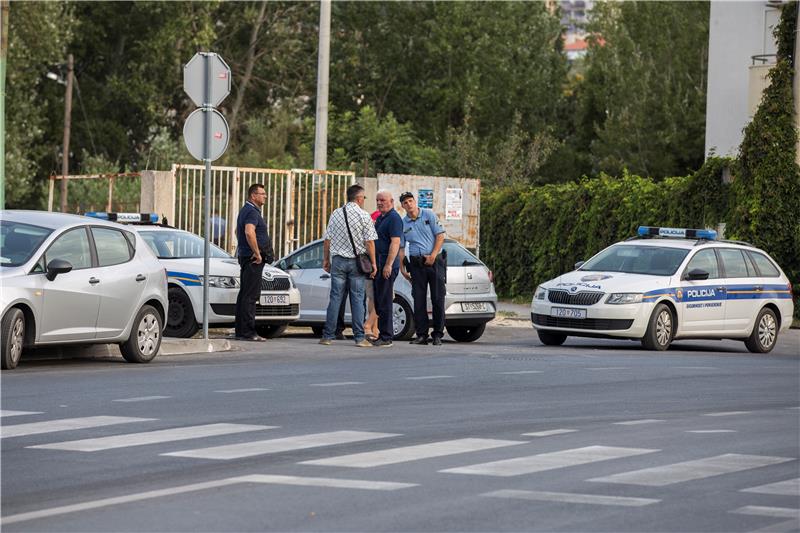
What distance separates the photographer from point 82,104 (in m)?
60.6

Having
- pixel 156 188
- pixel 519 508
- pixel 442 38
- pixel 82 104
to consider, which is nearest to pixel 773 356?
pixel 156 188

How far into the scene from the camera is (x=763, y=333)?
21656 mm

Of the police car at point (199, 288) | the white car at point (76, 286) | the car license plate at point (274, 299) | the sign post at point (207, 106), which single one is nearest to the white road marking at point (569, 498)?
the white car at point (76, 286)

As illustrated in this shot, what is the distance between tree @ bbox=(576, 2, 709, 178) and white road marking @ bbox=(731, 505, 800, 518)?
5641 centimetres

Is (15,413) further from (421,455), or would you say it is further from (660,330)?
(660,330)

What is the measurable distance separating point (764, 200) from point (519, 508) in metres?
22.1

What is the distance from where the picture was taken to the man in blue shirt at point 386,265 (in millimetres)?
18984

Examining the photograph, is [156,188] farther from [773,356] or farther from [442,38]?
[442,38]

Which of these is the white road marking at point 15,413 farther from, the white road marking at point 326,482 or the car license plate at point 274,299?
the car license plate at point 274,299

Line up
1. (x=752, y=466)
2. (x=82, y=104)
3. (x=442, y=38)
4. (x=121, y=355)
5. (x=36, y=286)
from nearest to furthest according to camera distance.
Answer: (x=752, y=466)
(x=36, y=286)
(x=121, y=355)
(x=82, y=104)
(x=442, y=38)

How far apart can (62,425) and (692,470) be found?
13.7ft

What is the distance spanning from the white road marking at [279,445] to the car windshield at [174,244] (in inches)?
→ 412

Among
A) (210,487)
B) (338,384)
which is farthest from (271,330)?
(210,487)

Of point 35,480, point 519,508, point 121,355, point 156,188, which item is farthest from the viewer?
point 156,188
